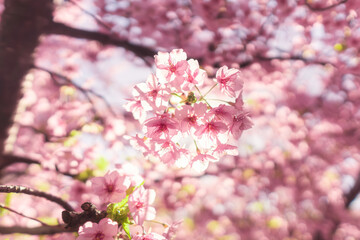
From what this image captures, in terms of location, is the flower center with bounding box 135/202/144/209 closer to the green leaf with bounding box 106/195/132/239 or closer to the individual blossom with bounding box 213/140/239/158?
the green leaf with bounding box 106/195/132/239

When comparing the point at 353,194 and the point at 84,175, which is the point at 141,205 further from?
the point at 353,194

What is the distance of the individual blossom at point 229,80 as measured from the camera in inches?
62.5

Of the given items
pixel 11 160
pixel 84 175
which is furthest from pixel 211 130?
pixel 11 160

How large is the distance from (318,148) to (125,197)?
320 inches

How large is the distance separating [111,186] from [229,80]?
89 centimetres

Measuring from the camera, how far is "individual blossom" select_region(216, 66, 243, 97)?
1.59 meters

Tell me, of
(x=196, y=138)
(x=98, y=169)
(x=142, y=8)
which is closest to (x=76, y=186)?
(x=98, y=169)

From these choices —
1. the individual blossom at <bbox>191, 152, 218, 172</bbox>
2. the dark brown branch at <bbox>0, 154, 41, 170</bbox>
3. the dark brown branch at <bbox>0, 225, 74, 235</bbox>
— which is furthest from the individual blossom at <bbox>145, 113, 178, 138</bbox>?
the dark brown branch at <bbox>0, 154, 41, 170</bbox>

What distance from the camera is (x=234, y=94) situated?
1.60 meters

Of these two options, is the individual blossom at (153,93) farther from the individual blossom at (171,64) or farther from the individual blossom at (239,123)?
the individual blossom at (239,123)

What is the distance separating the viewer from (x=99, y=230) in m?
1.45

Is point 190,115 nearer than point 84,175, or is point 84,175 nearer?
point 190,115

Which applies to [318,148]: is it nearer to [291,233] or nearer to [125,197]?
[291,233]

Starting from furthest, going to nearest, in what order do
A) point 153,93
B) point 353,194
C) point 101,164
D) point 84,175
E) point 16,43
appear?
point 353,194 → point 101,164 → point 16,43 → point 84,175 → point 153,93
